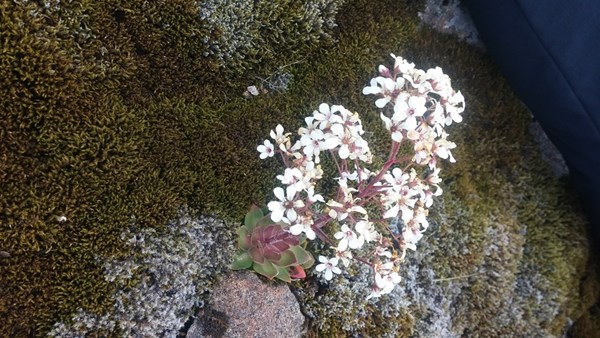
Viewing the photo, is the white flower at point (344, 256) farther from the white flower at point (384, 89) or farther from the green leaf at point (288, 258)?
the white flower at point (384, 89)

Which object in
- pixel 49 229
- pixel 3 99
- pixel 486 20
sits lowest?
pixel 49 229

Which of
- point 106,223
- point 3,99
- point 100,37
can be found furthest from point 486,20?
point 3,99

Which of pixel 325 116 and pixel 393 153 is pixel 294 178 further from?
pixel 393 153

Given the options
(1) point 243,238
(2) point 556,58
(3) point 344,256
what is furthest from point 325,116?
(2) point 556,58

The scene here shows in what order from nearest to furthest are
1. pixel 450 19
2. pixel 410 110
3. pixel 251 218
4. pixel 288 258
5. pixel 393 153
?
pixel 410 110 → pixel 393 153 → pixel 288 258 → pixel 251 218 → pixel 450 19

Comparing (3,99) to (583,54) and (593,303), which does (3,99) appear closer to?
(583,54)

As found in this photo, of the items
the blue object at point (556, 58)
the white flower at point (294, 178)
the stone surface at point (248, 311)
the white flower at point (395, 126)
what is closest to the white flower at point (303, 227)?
the white flower at point (294, 178)
